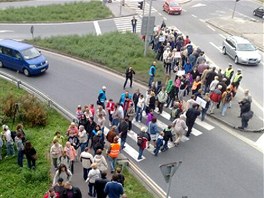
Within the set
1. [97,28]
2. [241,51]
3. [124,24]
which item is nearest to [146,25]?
[241,51]

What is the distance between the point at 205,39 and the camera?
34.6 meters

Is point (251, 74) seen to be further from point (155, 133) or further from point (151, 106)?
point (155, 133)

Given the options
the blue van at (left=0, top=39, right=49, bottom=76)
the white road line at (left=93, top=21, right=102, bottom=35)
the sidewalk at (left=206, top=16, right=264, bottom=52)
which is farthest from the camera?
the white road line at (left=93, top=21, right=102, bottom=35)

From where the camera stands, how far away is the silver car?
92.2ft

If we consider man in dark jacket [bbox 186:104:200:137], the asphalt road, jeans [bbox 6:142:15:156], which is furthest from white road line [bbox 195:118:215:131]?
jeans [bbox 6:142:15:156]

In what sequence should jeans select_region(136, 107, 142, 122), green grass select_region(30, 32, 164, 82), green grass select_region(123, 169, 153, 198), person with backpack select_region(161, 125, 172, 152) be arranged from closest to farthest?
green grass select_region(123, 169, 153, 198), person with backpack select_region(161, 125, 172, 152), jeans select_region(136, 107, 142, 122), green grass select_region(30, 32, 164, 82)

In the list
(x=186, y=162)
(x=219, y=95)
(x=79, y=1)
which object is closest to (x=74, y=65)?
(x=219, y=95)

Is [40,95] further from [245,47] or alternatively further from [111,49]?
[245,47]

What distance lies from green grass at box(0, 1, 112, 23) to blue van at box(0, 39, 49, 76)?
14.6m

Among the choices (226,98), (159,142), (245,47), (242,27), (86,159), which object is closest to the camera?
(86,159)

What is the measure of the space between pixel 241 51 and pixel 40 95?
1529 cm

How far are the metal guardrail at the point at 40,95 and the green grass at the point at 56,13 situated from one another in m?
16.9

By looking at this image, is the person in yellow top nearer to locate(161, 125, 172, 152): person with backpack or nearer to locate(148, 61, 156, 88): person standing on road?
locate(161, 125, 172, 152): person with backpack

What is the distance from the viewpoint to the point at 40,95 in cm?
2131
